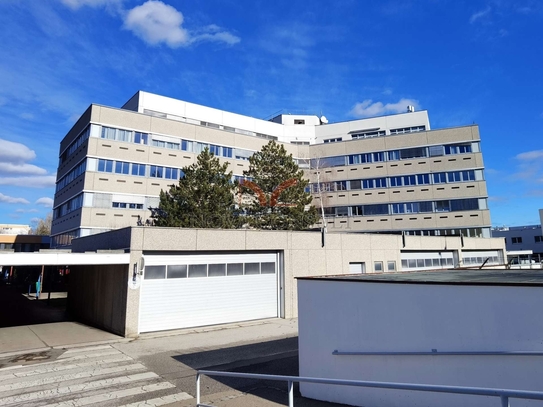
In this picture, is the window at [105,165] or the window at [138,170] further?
the window at [138,170]

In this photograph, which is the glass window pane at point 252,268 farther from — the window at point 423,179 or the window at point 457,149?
the window at point 457,149

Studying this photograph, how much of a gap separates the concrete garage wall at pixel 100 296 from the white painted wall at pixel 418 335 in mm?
9348

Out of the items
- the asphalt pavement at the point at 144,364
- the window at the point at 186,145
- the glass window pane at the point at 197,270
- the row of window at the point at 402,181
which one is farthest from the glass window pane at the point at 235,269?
the row of window at the point at 402,181

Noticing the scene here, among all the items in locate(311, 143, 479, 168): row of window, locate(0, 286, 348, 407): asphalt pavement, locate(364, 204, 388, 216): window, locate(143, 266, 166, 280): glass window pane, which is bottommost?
locate(0, 286, 348, 407): asphalt pavement

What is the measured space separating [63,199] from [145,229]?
2944 centimetres

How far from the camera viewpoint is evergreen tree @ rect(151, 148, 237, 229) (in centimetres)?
2631

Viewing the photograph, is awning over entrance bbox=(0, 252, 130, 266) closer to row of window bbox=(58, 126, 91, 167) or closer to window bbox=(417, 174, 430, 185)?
row of window bbox=(58, 126, 91, 167)

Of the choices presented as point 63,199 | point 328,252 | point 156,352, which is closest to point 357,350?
point 156,352

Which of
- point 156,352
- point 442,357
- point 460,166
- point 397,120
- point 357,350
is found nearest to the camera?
point 442,357

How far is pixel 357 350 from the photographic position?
7445 mm

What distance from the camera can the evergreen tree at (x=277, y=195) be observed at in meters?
29.7

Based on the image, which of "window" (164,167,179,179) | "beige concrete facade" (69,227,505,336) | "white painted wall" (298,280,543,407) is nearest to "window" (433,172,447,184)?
"beige concrete facade" (69,227,505,336)

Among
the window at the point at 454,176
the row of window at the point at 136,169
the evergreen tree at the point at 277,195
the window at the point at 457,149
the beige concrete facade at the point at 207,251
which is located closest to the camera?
the beige concrete facade at the point at 207,251

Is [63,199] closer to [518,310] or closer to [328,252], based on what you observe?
[328,252]
